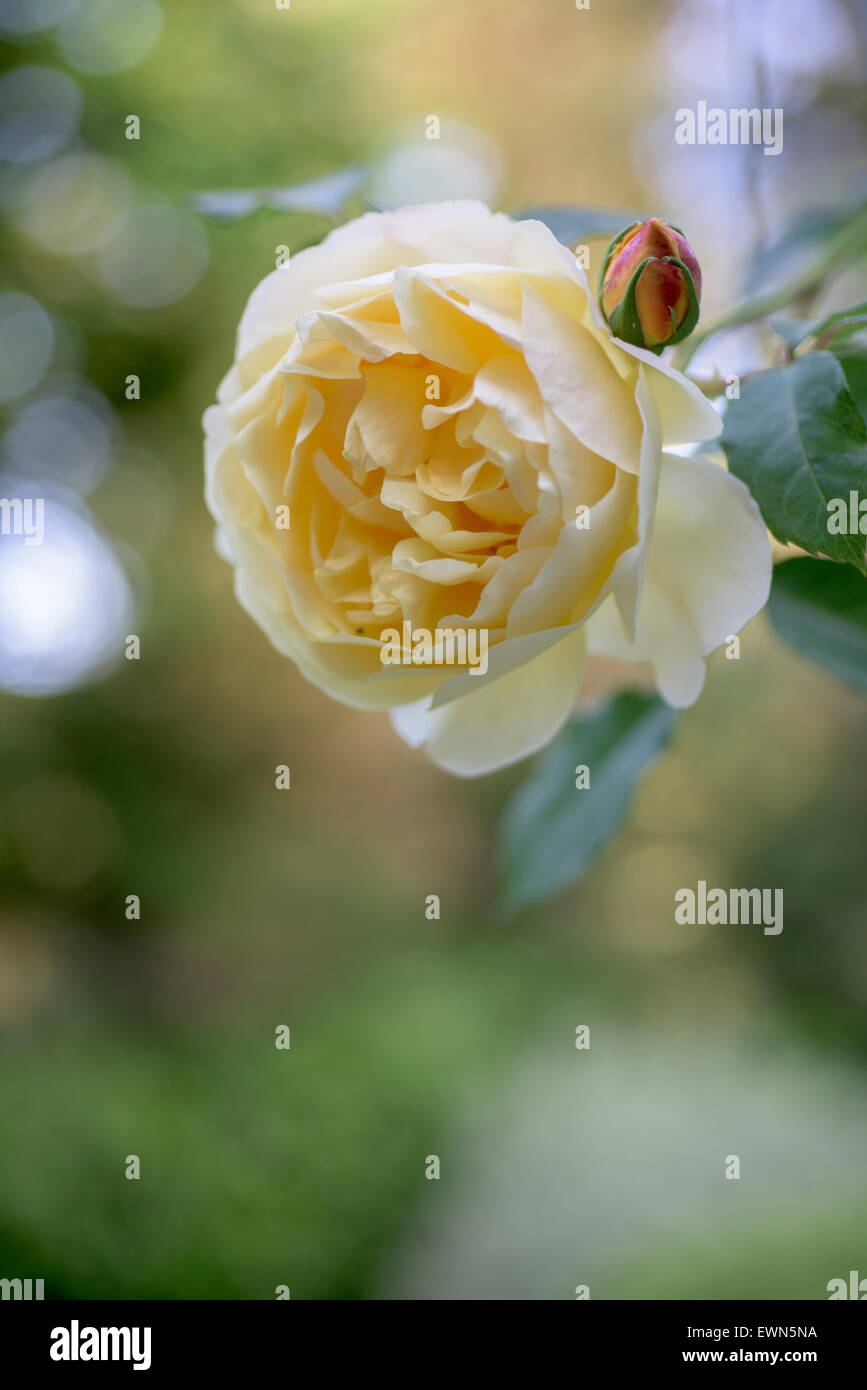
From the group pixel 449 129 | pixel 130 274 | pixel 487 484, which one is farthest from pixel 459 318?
pixel 130 274

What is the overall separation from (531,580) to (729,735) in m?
2.81

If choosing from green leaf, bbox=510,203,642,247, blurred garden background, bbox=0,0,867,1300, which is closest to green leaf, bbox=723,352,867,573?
green leaf, bbox=510,203,642,247

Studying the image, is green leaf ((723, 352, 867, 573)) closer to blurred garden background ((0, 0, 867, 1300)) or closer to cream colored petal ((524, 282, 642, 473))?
cream colored petal ((524, 282, 642, 473))

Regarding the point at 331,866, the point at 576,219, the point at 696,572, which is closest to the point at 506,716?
the point at 696,572

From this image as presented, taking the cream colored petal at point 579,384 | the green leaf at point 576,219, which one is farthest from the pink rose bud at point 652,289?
the green leaf at point 576,219

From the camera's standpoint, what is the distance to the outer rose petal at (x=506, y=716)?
0.27 metres

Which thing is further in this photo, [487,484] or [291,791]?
[291,791]

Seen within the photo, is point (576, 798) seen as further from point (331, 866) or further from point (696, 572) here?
point (331, 866)

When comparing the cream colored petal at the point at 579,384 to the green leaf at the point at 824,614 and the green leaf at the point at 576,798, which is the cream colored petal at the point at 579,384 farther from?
the green leaf at the point at 576,798

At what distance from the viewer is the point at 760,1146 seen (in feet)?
7.35

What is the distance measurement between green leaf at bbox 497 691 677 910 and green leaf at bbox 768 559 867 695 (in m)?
0.11

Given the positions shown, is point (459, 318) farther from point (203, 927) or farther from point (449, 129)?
point (203, 927)
